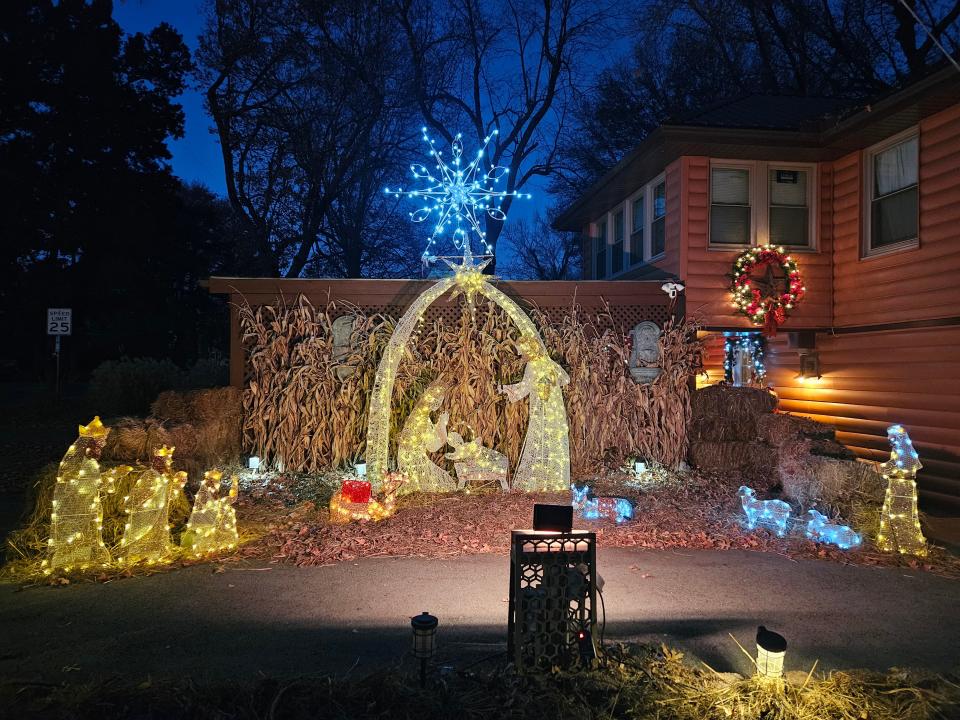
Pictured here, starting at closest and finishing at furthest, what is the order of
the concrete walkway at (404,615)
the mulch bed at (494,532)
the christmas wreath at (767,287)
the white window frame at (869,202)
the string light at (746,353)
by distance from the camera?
the concrete walkway at (404,615) < the mulch bed at (494,532) < the white window frame at (869,202) < the christmas wreath at (767,287) < the string light at (746,353)

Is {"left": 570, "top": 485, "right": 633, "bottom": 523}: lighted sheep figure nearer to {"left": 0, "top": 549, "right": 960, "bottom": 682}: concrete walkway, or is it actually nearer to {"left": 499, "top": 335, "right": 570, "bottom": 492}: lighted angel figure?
{"left": 499, "top": 335, "right": 570, "bottom": 492}: lighted angel figure

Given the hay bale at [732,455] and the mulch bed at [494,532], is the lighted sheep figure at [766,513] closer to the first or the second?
the mulch bed at [494,532]

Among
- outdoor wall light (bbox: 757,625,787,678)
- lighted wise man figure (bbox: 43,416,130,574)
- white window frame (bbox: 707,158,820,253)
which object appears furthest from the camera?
white window frame (bbox: 707,158,820,253)

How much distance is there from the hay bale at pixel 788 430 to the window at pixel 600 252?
6.99m

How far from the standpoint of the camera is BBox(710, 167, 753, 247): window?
10203 mm

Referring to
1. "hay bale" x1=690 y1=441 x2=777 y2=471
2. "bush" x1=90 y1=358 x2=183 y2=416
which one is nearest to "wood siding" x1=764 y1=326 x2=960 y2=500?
"hay bale" x1=690 y1=441 x2=777 y2=471

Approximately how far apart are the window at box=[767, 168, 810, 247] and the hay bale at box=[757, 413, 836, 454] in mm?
3425

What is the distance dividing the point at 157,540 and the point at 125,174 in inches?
669

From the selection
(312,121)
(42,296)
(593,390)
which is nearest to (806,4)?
(312,121)

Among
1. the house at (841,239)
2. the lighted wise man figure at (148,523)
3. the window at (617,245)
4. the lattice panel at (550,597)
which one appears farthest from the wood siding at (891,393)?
the lighted wise man figure at (148,523)

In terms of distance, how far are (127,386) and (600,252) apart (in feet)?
33.7

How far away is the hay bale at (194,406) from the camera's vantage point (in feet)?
25.4

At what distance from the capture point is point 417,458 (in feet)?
24.1

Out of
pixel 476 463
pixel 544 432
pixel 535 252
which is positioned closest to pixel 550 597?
pixel 476 463
